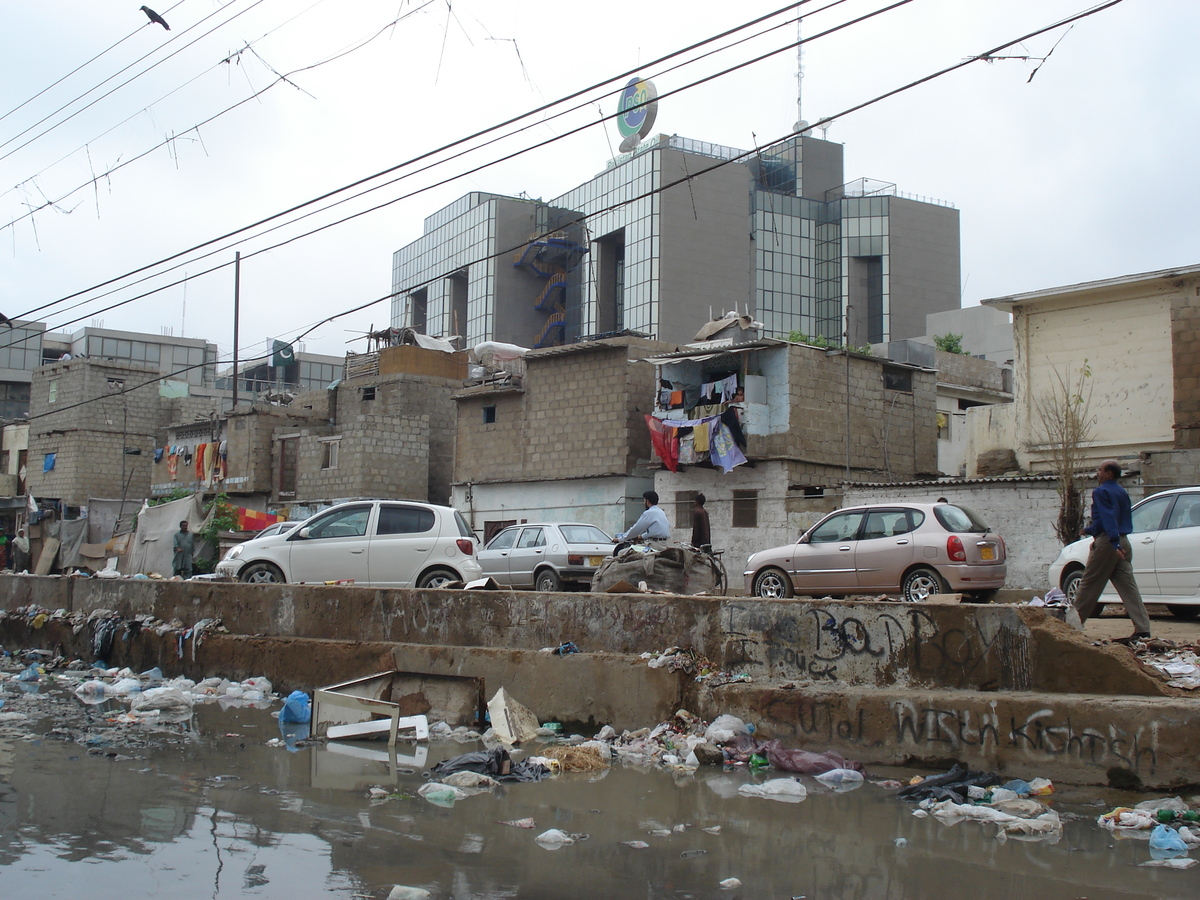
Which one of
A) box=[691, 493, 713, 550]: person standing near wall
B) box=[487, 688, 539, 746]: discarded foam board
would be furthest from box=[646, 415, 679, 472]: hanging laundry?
box=[487, 688, 539, 746]: discarded foam board

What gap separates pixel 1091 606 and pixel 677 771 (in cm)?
403

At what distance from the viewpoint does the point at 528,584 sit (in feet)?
56.5

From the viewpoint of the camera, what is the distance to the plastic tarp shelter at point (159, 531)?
29.0 meters

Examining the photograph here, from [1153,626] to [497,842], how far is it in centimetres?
796

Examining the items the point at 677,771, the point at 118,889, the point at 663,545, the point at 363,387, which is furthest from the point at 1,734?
the point at 363,387

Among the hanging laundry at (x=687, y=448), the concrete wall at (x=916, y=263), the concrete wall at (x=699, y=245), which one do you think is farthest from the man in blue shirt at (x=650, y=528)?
the concrete wall at (x=916, y=263)

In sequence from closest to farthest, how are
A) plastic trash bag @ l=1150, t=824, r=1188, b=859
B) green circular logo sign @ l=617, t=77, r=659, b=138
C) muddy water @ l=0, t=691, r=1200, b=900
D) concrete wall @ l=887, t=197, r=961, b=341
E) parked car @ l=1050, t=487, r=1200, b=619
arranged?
muddy water @ l=0, t=691, r=1200, b=900, plastic trash bag @ l=1150, t=824, r=1188, b=859, parked car @ l=1050, t=487, r=1200, b=619, green circular logo sign @ l=617, t=77, r=659, b=138, concrete wall @ l=887, t=197, r=961, b=341

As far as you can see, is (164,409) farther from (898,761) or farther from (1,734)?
(898,761)

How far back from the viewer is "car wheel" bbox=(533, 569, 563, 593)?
55.1 feet

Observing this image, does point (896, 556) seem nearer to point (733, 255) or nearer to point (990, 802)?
point (990, 802)

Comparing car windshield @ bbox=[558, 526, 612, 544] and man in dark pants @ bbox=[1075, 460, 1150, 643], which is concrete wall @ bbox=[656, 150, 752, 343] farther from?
man in dark pants @ bbox=[1075, 460, 1150, 643]

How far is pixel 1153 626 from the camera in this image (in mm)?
10250

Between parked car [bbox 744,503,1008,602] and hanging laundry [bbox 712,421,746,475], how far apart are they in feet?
34.5

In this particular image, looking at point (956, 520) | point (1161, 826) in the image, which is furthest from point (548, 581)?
point (1161, 826)
